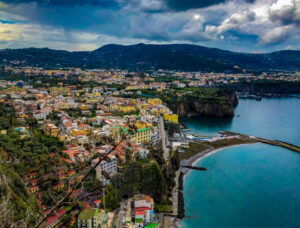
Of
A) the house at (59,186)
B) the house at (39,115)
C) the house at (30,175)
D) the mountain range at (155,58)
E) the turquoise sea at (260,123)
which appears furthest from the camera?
the mountain range at (155,58)

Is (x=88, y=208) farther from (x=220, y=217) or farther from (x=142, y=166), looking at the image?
(x=220, y=217)

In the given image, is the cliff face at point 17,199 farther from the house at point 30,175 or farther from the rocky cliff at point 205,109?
the rocky cliff at point 205,109

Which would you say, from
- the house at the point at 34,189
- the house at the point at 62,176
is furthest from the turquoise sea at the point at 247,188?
the house at the point at 34,189

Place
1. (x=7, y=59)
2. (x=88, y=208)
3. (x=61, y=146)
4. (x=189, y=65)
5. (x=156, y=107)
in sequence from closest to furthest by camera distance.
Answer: (x=88, y=208) < (x=61, y=146) < (x=156, y=107) < (x=7, y=59) < (x=189, y=65)

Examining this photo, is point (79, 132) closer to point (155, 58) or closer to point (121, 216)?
point (121, 216)

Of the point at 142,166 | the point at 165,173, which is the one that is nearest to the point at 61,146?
the point at 142,166

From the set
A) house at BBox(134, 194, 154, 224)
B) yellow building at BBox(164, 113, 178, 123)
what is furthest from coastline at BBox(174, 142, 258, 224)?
yellow building at BBox(164, 113, 178, 123)
